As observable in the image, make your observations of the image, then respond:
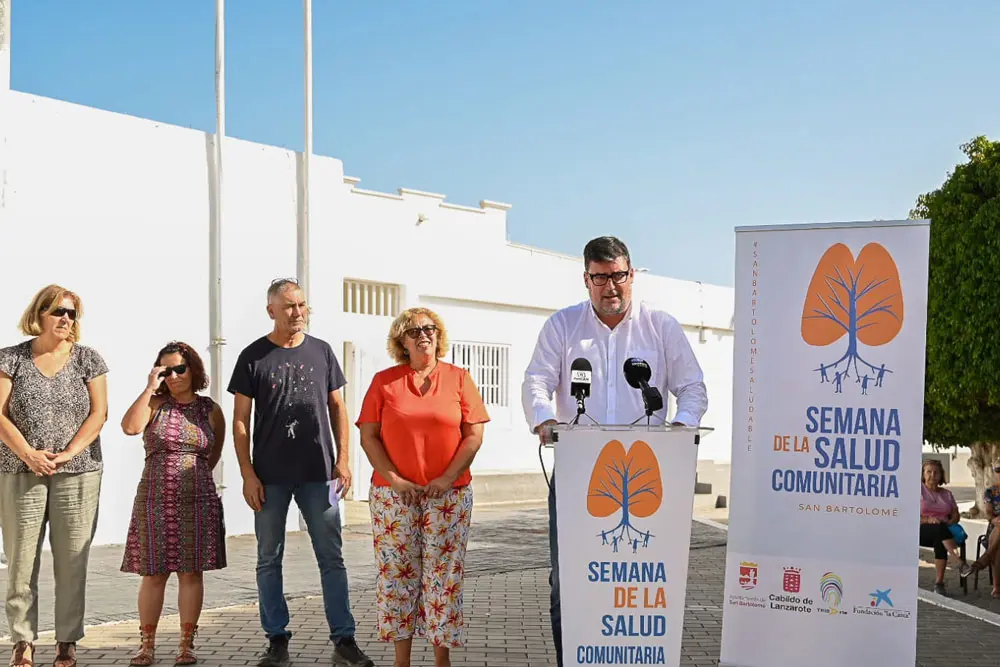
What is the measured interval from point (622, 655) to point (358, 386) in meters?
11.7

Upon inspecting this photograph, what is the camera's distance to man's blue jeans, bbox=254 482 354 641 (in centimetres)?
650

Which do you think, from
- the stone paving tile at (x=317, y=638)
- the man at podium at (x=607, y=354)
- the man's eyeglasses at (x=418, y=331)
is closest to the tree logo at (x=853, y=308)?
the man at podium at (x=607, y=354)

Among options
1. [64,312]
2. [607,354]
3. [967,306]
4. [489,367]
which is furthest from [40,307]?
[489,367]

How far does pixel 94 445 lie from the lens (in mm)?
6406

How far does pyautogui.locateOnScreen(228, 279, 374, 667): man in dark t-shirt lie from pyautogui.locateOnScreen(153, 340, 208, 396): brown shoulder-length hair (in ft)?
1.04

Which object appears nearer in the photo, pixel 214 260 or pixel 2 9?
pixel 2 9

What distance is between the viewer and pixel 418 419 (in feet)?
20.1

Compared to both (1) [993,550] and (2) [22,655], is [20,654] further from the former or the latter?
(1) [993,550]

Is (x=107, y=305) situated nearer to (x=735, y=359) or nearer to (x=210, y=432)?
(x=210, y=432)

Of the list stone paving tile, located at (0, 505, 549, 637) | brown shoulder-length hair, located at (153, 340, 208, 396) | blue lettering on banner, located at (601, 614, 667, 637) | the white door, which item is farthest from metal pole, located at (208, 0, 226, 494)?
blue lettering on banner, located at (601, 614, 667, 637)

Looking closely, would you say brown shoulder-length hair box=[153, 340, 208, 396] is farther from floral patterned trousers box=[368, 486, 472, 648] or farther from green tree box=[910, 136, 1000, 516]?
green tree box=[910, 136, 1000, 516]

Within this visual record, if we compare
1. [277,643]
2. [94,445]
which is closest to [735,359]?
[277,643]

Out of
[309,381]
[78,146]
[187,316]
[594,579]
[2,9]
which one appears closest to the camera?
[594,579]

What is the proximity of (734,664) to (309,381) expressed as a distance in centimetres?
262
